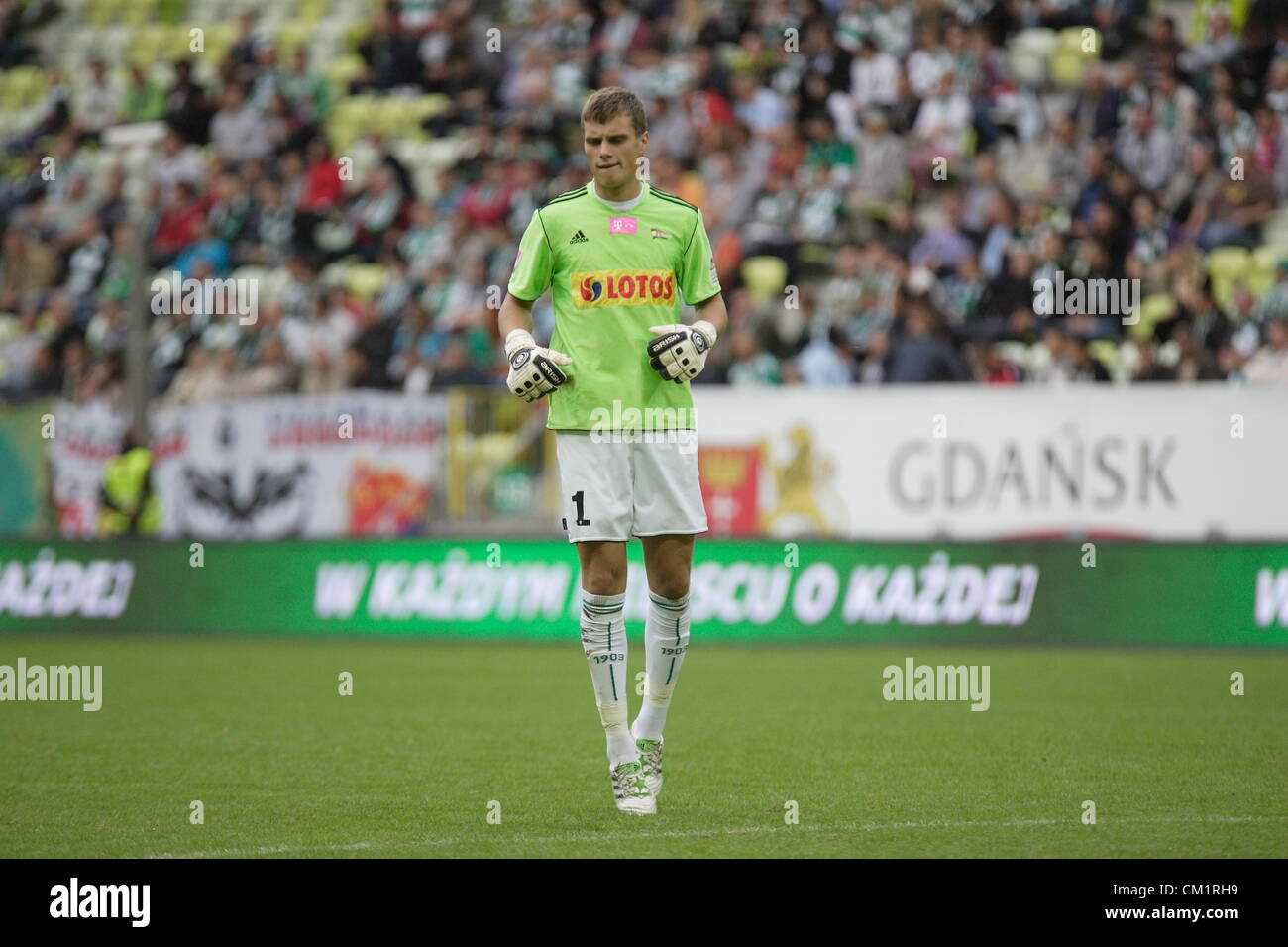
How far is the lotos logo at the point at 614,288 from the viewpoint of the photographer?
26.0 feet

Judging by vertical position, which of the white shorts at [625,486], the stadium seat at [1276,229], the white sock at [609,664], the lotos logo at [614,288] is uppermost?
the stadium seat at [1276,229]

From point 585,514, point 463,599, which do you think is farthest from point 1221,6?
point 585,514

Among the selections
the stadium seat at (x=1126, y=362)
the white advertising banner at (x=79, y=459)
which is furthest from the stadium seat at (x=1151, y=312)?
the white advertising banner at (x=79, y=459)

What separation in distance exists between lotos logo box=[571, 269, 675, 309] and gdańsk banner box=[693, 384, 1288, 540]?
27.9ft

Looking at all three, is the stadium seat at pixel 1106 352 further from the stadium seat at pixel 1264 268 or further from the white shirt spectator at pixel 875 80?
the white shirt spectator at pixel 875 80

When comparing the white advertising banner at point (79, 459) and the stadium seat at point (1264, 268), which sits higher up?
the stadium seat at point (1264, 268)

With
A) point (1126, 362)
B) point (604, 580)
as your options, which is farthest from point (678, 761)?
point (1126, 362)

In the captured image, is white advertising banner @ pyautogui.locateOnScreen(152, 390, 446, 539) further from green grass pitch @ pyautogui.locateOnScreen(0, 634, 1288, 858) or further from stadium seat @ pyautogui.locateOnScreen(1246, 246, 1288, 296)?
stadium seat @ pyautogui.locateOnScreen(1246, 246, 1288, 296)

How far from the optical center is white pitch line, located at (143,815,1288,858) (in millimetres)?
6793

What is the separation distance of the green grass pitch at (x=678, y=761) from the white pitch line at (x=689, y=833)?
0.02 m

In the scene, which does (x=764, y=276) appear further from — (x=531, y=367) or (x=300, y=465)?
(x=531, y=367)

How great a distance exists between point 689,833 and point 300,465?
503 inches

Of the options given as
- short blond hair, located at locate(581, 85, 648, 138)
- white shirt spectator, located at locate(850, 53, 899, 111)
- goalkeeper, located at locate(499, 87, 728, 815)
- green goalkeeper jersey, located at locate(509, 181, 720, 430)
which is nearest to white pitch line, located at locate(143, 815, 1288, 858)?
goalkeeper, located at locate(499, 87, 728, 815)

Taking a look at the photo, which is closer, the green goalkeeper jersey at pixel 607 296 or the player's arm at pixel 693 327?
the player's arm at pixel 693 327
